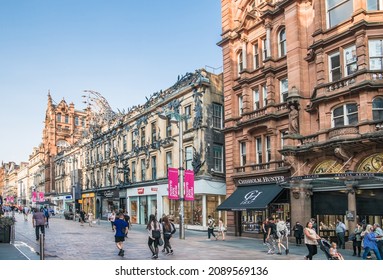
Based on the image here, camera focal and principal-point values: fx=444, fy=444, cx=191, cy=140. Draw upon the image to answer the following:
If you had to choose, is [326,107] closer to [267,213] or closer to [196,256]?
[267,213]

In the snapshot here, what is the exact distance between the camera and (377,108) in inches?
631

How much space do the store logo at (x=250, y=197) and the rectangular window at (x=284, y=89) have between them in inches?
173

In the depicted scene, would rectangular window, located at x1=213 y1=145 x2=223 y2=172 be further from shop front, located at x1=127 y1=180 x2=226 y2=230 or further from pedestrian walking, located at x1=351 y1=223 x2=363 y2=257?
pedestrian walking, located at x1=351 y1=223 x2=363 y2=257

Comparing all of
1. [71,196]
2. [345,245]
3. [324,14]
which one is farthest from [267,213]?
[71,196]

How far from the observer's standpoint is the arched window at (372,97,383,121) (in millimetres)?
15977

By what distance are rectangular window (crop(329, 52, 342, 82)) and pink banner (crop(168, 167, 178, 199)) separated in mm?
7187

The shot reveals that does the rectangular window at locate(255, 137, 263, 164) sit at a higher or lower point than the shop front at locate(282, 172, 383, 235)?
higher

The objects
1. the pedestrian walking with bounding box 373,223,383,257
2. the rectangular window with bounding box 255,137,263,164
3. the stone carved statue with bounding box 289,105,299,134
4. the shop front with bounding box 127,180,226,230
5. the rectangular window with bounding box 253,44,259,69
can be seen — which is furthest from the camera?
the shop front with bounding box 127,180,226,230

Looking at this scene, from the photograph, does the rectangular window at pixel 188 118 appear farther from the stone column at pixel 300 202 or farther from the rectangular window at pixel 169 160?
the stone column at pixel 300 202

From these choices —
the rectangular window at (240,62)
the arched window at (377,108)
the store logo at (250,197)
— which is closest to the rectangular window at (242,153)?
the store logo at (250,197)

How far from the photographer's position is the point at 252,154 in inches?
867

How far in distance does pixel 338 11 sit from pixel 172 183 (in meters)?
9.30

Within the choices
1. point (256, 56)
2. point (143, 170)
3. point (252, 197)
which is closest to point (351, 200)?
point (252, 197)

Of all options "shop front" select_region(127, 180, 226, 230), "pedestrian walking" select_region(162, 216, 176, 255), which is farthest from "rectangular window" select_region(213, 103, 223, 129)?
"pedestrian walking" select_region(162, 216, 176, 255)
